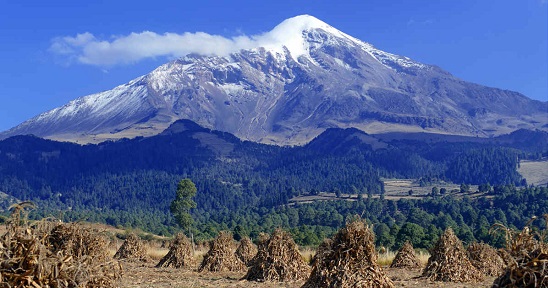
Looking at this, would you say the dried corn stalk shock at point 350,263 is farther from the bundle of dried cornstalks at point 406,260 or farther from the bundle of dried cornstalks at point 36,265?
the bundle of dried cornstalks at point 406,260

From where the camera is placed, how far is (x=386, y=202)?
15475cm

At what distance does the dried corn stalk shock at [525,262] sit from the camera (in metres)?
7.00

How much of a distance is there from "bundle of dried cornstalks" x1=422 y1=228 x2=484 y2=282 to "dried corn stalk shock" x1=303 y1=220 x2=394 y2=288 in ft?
24.5

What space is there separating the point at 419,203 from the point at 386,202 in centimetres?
1097

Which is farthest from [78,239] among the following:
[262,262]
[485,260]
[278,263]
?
[485,260]

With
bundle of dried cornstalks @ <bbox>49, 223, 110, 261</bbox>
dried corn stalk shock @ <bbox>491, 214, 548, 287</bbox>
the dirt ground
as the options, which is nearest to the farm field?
the dirt ground

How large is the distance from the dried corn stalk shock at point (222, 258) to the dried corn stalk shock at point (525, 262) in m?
18.8

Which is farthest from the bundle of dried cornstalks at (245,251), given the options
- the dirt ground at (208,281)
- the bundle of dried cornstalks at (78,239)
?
the bundle of dried cornstalks at (78,239)

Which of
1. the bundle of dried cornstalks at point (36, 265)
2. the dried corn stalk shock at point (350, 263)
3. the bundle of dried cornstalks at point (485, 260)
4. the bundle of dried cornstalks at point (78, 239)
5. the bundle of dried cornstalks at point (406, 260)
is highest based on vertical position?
the bundle of dried cornstalks at point (36, 265)

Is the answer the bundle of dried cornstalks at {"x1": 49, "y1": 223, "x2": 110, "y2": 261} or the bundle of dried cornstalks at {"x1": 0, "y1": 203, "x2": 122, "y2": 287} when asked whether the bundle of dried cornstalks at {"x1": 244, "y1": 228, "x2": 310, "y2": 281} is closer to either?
the bundle of dried cornstalks at {"x1": 49, "y1": 223, "x2": 110, "y2": 261}

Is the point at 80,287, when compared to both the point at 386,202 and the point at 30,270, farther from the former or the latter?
the point at 386,202

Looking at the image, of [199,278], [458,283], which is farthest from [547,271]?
[199,278]

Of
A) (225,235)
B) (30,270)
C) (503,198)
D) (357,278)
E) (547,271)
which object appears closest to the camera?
(30,270)

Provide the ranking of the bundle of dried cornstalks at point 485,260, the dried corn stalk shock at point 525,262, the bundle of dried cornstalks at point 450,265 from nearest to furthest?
the dried corn stalk shock at point 525,262 → the bundle of dried cornstalks at point 450,265 → the bundle of dried cornstalks at point 485,260
